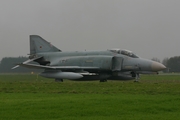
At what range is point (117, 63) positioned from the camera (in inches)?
883

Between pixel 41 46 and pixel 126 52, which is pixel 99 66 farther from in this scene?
pixel 41 46

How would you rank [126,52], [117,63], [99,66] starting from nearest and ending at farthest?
[117,63] → [126,52] → [99,66]

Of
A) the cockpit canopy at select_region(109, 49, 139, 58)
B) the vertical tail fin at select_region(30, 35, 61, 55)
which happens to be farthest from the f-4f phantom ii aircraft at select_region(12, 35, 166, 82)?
the vertical tail fin at select_region(30, 35, 61, 55)

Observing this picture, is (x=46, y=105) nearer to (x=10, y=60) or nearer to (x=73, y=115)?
(x=73, y=115)

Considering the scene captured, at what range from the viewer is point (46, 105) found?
812 cm

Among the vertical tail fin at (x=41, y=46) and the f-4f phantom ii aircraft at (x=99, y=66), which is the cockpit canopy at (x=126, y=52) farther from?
the vertical tail fin at (x=41, y=46)

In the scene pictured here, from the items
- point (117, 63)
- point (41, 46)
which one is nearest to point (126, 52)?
point (117, 63)

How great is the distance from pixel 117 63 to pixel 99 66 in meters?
1.28

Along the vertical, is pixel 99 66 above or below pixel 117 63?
below

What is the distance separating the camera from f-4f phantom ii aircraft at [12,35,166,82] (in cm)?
2186

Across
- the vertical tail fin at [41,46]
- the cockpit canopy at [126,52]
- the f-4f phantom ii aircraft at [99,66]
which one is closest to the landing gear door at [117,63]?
the f-4f phantom ii aircraft at [99,66]

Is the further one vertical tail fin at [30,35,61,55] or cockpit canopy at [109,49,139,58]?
vertical tail fin at [30,35,61,55]

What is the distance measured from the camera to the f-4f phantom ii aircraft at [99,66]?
21.9 m

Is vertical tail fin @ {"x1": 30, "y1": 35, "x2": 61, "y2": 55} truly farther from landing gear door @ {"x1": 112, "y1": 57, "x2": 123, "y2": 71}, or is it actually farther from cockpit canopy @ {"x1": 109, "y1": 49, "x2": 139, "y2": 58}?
landing gear door @ {"x1": 112, "y1": 57, "x2": 123, "y2": 71}
